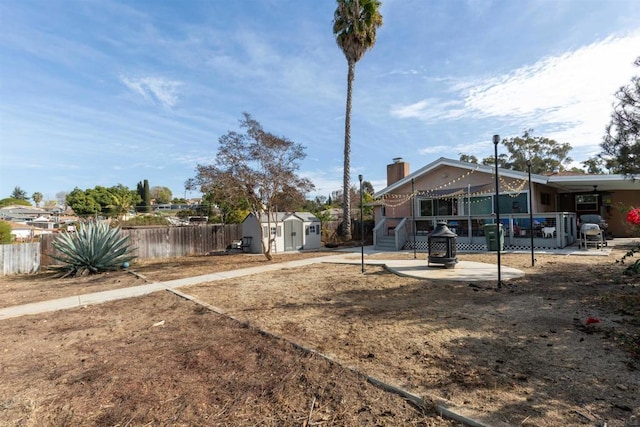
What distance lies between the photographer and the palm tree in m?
21.0

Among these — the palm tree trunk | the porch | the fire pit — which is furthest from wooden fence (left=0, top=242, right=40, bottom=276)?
the palm tree trunk

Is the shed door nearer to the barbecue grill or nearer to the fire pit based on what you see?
the fire pit

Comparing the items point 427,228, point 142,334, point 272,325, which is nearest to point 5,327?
point 142,334

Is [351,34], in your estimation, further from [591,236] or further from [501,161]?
[501,161]

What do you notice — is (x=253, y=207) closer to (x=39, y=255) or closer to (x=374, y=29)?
(x=39, y=255)

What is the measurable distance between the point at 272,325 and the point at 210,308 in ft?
5.89

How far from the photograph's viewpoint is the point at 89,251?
11.3 m

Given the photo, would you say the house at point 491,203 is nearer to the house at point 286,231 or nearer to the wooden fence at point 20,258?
the house at point 286,231

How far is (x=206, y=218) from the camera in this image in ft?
119

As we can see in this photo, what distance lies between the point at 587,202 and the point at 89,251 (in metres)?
26.2

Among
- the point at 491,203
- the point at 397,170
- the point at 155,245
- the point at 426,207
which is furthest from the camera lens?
the point at 397,170

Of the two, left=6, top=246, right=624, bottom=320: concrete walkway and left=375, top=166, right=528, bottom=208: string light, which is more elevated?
left=375, top=166, right=528, bottom=208: string light

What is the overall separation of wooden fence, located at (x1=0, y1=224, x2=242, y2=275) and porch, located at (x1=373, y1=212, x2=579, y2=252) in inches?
366

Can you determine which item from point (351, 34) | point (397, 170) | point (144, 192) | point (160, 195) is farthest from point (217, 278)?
point (160, 195)
